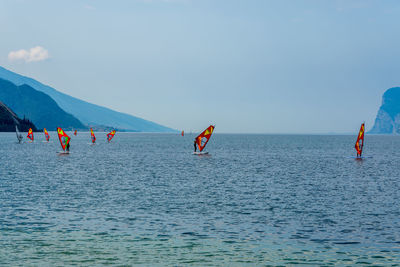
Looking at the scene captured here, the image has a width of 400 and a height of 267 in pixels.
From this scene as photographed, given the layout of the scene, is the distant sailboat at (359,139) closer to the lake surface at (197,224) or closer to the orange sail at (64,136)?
the lake surface at (197,224)

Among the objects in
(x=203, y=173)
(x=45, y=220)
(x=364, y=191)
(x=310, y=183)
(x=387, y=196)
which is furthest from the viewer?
(x=203, y=173)

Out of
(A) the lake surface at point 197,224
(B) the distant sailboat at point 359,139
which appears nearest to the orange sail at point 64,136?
(A) the lake surface at point 197,224

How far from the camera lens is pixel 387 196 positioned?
46.7 meters

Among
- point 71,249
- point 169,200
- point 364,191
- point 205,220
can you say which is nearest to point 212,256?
point 71,249

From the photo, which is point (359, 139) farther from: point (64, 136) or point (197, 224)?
point (197, 224)

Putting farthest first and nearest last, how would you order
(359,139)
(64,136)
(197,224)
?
(64,136) → (359,139) → (197,224)

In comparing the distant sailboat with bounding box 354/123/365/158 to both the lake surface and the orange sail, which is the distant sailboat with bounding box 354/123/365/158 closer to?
the lake surface

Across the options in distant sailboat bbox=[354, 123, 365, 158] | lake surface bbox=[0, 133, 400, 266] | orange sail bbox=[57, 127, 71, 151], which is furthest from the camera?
orange sail bbox=[57, 127, 71, 151]

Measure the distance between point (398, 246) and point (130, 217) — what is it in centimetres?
1646

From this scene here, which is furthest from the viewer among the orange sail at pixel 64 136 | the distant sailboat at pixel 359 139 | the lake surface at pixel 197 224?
the orange sail at pixel 64 136

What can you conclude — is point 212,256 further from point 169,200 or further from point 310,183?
point 310,183

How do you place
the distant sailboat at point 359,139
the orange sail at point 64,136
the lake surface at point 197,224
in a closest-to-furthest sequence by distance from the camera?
the lake surface at point 197,224
the distant sailboat at point 359,139
the orange sail at point 64,136

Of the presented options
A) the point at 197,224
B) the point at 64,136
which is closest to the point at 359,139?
the point at 64,136

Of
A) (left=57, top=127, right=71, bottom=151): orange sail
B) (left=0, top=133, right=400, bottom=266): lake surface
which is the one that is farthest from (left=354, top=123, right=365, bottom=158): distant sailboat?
(left=57, top=127, right=71, bottom=151): orange sail
